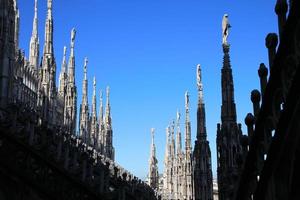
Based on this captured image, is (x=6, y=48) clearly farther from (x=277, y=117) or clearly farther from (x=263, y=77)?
(x=277, y=117)

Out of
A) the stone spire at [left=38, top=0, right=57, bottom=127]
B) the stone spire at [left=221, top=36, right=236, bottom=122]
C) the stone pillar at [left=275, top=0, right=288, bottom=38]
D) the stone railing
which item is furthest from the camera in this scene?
the stone spire at [left=38, top=0, right=57, bottom=127]

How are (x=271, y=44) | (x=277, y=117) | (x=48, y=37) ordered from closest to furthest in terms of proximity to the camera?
(x=277, y=117)
(x=271, y=44)
(x=48, y=37)

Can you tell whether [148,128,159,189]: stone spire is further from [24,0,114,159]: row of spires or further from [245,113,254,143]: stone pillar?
[245,113,254,143]: stone pillar

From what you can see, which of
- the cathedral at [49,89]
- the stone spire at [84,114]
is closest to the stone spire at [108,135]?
the cathedral at [49,89]

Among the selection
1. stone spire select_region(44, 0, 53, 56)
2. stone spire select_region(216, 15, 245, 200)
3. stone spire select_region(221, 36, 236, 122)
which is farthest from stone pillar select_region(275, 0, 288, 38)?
stone spire select_region(44, 0, 53, 56)

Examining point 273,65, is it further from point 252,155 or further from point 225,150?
point 225,150

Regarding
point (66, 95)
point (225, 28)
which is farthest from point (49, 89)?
point (225, 28)

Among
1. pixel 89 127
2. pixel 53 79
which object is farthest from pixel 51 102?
pixel 89 127

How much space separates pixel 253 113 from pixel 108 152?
155 ft

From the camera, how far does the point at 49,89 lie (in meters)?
34.1

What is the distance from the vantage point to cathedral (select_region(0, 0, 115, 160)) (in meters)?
25.5

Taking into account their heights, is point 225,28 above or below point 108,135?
below

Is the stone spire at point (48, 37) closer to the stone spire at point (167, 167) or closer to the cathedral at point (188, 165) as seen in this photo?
the cathedral at point (188, 165)

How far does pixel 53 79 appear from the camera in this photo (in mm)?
34812
